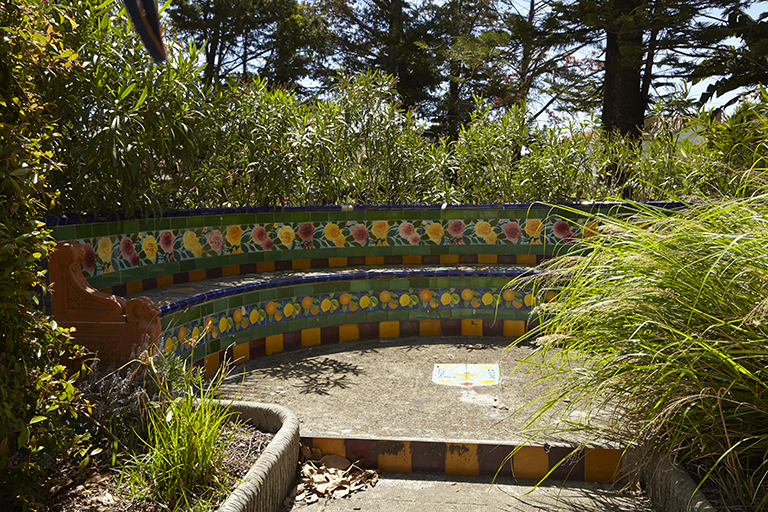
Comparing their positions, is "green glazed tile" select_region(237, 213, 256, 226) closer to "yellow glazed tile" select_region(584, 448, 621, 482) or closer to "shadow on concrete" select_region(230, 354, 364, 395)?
"shadow on concrete" select_region(230, 354, 364, 395)


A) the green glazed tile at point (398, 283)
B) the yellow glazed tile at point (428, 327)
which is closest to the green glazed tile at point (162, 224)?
the green glazed tile at point (398, 283)

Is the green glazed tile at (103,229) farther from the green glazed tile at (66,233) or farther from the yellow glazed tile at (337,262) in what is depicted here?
the yellow glazed tile at (337,262)

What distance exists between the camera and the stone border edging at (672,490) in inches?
64.9

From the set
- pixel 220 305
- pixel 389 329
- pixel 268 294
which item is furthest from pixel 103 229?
pixel 389 329

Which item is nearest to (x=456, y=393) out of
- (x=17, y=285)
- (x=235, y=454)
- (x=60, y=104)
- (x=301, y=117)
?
(x=235, y=454)

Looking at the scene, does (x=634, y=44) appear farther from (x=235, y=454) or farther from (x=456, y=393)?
(x=235, y=454)

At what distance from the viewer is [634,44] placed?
8484 millimetres

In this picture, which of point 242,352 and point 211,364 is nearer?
point 211,364

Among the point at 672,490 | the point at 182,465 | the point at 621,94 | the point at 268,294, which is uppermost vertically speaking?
the point at 621,94

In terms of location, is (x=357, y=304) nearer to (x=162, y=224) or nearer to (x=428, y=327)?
(x=428, y=327)

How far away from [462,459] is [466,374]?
4.04 ft

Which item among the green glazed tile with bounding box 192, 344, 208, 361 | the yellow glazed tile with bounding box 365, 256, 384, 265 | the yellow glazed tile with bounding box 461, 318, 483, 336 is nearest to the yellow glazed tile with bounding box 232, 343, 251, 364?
the green glazed tile with bounding box 192, 344, 208, 361

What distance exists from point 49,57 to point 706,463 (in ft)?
8.24

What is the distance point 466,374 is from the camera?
368cm
